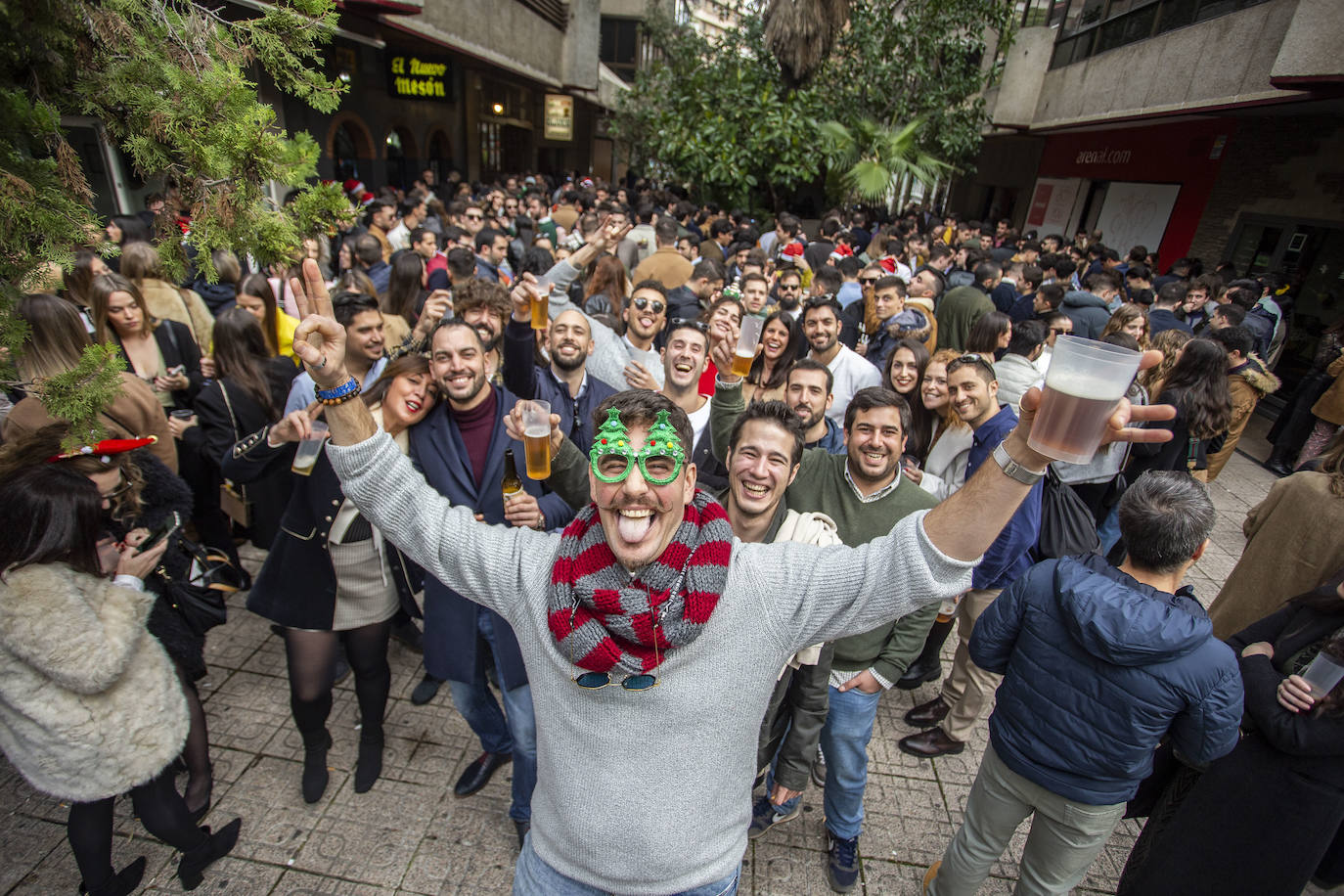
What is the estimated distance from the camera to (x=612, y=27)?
3441cm

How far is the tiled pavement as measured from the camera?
282 centimetres

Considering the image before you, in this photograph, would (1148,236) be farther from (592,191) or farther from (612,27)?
(612,27)

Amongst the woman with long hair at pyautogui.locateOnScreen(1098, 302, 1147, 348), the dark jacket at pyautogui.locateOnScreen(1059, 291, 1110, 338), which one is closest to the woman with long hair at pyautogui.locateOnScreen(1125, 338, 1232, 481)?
the woman with long hair at pyautogui.locateOnScreen(1098, 302, 1147, 348)

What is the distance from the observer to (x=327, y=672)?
3.05m

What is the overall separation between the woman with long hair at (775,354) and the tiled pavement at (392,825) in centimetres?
211

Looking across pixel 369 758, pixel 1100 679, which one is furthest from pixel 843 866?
pixel 369 758

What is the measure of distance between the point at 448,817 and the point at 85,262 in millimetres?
3739

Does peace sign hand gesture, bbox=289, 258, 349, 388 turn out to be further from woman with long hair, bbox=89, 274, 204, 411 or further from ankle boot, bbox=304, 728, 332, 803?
woman with long hair, bbox=89, 274, 204, 411

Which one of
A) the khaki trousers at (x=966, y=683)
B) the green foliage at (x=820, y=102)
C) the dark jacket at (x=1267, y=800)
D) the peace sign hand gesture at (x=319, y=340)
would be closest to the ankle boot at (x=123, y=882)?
the peace sign hand gesture at (x=319, y=340)

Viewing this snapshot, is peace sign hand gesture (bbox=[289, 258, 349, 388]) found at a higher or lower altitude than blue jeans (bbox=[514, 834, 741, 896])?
higher

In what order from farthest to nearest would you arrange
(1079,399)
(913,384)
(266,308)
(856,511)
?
(266,308) → (913,384) → (856,511) → (1079,399)

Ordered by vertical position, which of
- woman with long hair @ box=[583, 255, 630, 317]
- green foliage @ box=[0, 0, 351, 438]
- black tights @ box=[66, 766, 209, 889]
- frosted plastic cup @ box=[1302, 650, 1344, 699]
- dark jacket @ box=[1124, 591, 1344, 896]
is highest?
green foliage @ box=[0, 0, 351, 438]

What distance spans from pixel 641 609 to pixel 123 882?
2.63m

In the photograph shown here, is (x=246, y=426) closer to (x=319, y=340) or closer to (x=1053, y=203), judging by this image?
(x=319, y=340)
